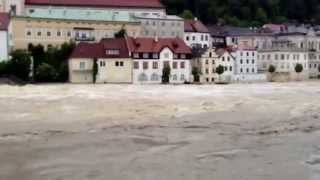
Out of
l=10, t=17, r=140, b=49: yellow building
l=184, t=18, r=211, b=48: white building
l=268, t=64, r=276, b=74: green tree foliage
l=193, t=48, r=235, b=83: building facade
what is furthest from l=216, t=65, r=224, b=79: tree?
l=184, t=18, r=211, b=48: white building

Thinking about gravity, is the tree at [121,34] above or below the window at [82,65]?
above

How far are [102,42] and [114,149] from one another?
2026 inches

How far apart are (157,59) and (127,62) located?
3696 mm

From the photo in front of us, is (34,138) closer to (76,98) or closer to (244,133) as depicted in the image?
(244,133)

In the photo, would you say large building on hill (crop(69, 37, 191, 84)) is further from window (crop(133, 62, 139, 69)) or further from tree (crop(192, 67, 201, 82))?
tree (crop(192, 67, 201, 82))

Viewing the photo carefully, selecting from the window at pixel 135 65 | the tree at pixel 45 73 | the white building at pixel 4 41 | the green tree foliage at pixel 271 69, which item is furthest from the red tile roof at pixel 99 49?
the green tree foliage at pixel 271 69

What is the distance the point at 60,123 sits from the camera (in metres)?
30.0

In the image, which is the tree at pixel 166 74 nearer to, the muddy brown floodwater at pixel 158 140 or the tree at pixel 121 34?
the tree at pixel 121 34

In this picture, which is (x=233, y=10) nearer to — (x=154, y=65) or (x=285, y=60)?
(x=285, y=60)

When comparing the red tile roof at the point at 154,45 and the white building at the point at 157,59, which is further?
the red tile roof at the point at 154,45

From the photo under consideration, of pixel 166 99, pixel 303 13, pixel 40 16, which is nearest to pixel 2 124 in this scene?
pixel 166 99

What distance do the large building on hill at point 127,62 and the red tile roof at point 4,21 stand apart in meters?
8.15

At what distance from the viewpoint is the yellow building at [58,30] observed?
77875 mm

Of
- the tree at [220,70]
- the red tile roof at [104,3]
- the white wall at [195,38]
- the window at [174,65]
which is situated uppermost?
the red tile roof at [104,3]
